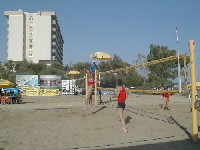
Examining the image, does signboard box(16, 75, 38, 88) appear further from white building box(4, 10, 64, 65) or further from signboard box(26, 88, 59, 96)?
white building box(4, 10, 64, 65)

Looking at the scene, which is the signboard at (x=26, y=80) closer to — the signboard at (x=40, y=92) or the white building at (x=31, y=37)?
the signboard at (x=40, y=92)

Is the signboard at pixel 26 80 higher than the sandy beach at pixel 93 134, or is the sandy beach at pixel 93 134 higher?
the signboard at pixel 26 80

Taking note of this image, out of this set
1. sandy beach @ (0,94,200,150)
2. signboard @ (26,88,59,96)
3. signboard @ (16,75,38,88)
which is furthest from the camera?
signboard @ (16,75,38,88)

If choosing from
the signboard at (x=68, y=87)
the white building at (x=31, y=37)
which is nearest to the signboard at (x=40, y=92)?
the signboard at (x=68, y=87)

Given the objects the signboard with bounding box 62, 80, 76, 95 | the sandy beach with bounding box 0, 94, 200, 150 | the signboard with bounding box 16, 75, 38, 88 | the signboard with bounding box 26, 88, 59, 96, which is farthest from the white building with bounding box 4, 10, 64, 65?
the sandy beach with bounding box 0, 94, 200, 150

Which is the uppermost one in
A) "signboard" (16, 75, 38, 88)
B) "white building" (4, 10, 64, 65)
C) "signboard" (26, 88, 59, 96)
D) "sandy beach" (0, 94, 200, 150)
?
"white building" (4, 10, 64, 65)

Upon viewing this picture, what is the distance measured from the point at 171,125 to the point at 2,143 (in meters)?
4.28

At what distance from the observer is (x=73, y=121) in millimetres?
8750

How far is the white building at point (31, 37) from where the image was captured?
304 feet

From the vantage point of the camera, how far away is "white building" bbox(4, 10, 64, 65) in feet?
304

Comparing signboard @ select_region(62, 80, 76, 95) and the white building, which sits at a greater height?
the white building

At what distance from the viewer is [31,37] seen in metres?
95.9

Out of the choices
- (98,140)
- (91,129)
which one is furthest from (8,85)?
(98,140)

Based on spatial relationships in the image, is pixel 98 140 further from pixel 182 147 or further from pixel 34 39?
pixel 34 39
